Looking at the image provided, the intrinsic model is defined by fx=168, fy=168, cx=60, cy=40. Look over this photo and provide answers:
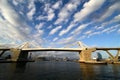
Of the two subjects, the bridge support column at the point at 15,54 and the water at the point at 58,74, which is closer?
the water at the point at 58,74

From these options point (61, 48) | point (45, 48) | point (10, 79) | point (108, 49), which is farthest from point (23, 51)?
point (10, 79)

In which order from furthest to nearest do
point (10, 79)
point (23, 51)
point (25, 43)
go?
1. point (25, 43)
2. point (23, 51)
3. point (10, 79)

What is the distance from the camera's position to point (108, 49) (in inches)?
4461

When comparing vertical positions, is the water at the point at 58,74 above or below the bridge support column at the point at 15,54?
below

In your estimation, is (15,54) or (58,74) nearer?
(58,74)

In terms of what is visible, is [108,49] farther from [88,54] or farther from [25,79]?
[25,79]

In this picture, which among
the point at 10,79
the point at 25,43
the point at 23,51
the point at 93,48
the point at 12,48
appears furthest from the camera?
the point at 25,43

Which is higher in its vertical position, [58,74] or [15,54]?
[15,54]

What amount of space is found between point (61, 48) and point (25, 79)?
87.2 m

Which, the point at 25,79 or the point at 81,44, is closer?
the point at 25,79

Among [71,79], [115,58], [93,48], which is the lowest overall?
[71,79]

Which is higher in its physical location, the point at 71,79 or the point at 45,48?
the point at 45,48

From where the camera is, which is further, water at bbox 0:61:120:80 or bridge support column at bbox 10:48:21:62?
bridge support column at bbox 10:48:21:62

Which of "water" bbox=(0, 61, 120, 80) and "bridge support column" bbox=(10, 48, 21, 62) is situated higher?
"bridge support column" bbox=(10, 48, 21, 62)
